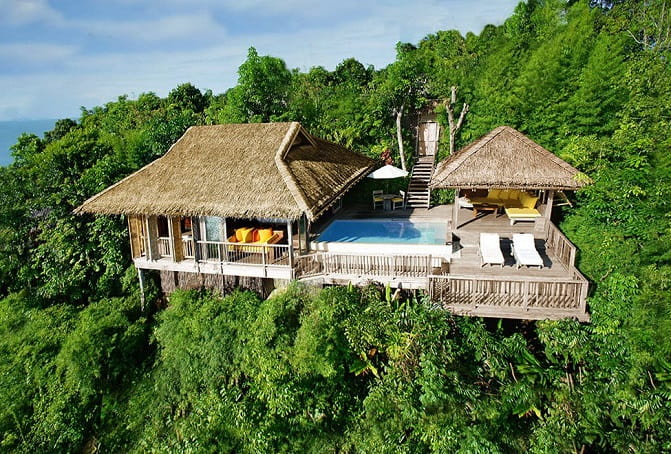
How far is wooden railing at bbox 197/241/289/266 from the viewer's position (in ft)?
39.0

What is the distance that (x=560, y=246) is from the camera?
35.8 ft

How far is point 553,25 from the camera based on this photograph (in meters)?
21.5

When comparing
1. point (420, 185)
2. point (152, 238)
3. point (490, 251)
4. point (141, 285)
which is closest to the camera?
point (490, 251)

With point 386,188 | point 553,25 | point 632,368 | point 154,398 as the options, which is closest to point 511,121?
point 386,188

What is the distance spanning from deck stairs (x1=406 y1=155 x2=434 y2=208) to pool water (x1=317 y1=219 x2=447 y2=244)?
2613mm

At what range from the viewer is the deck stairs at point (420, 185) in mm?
17297

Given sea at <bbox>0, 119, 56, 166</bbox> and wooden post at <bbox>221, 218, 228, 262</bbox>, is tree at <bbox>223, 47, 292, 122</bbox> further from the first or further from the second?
wooden post at <bbox>221, 218, 228, 262</bbox>

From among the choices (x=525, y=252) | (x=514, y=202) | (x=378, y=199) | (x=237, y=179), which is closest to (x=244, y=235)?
(x=237, y=179)

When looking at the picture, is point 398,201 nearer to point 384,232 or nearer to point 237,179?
point 384,232

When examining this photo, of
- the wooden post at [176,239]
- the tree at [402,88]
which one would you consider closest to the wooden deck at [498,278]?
the wooden post at [176,239]

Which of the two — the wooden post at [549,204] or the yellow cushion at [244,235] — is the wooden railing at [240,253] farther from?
the wooden post at [549,204]

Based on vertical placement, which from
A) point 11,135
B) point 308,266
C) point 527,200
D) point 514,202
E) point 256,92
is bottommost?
point 308,266

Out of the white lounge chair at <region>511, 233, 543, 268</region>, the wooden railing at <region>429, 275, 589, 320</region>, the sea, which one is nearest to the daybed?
the wooden railing at <region>429, 275, 589, 320</region>

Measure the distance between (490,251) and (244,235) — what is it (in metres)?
6.81
